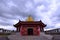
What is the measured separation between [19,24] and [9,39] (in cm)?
785

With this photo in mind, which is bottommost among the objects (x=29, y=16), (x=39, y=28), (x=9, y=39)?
(x=9, y=39)

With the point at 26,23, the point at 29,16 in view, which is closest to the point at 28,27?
the point at 26,23

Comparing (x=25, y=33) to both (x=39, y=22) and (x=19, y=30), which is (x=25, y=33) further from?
(x=39, y=22)

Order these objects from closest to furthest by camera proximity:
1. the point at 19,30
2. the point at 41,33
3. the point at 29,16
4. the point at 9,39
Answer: the point at 9,39 < the point at 41,33 < the point at 19,30 < the point at 29,16

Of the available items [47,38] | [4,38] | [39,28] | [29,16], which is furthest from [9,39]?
[29,16]

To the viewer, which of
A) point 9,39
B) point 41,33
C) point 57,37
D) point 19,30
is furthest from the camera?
point 19,30

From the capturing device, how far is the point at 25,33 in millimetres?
30062

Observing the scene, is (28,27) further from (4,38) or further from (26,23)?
(4,38)

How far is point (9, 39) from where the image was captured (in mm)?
23484

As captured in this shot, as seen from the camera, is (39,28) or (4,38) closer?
(4,38)

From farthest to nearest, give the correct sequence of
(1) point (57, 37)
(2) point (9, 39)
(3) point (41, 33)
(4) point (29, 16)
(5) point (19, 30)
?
(4) point (29, 16) < (5) point (19, 30) < (3) point (41, 33) < (1) point (57, 37) < (2) point (9, 39)

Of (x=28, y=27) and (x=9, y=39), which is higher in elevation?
(x=28, y=27)

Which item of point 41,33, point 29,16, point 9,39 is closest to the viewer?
point 9,39

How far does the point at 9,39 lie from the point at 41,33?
8.40 m
